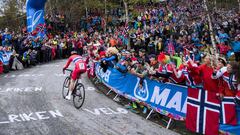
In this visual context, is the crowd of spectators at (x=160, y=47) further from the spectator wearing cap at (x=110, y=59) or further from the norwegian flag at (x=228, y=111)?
the norwegian flag at (x=228, y=111)

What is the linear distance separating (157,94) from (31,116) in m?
3.83

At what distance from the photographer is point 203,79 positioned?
820 cm

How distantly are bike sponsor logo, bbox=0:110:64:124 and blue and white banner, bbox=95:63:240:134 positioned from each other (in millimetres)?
2574

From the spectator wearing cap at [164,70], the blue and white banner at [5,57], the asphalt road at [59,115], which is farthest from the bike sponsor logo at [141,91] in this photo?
the blue and white banner at [5,57]

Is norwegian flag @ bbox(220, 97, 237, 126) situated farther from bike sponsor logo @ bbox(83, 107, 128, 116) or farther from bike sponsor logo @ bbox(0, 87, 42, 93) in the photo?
bike sponsor logo @ bbox(0, 87, 42, 93)

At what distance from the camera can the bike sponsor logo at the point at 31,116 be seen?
998 centimetres

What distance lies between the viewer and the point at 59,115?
34.7 ft

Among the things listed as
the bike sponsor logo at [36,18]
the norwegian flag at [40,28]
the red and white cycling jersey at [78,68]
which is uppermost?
the bike sponsor logo at [36,18]

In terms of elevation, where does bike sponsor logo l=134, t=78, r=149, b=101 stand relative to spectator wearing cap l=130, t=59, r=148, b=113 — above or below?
below

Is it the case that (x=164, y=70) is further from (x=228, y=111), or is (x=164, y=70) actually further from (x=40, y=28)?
(x=40, y=28)

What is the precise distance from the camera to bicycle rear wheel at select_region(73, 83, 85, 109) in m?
11.6

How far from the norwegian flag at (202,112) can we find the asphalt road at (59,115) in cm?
85

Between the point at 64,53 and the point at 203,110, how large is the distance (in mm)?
23148

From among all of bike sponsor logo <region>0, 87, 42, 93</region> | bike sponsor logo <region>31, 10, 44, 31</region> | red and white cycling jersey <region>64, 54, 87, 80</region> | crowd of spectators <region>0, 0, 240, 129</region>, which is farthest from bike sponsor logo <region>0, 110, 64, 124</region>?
bike sponsor logo <region>31, 10, 44, 31</region>
